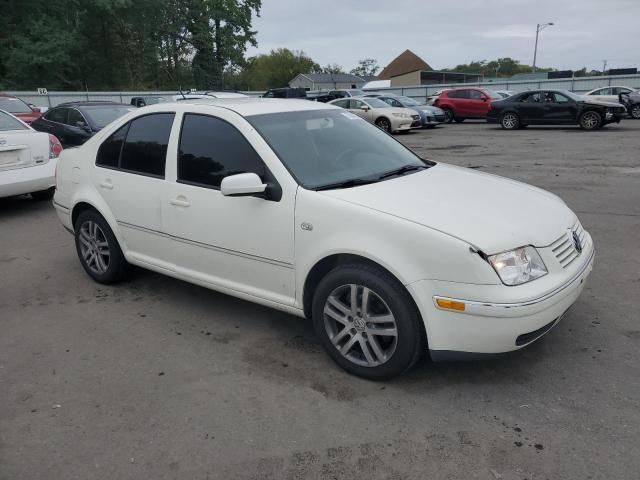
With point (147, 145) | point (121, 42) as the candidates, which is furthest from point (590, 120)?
point (121, 42)

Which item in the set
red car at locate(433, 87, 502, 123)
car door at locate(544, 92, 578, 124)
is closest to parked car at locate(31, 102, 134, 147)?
car door at locate(544, 92, 578, 124)

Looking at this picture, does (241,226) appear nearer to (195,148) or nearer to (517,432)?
(195,148)

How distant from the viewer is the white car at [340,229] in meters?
2.86

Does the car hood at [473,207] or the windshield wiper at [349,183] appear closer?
the car hood at [473,207]

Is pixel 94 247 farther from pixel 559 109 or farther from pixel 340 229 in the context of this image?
pixel 559 109

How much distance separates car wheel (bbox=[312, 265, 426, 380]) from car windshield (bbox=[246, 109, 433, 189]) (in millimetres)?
686

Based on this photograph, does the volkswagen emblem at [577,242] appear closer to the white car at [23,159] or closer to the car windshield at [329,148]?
the car windshield at [329,148]

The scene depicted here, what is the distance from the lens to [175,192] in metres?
4.01

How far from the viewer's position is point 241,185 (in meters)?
3.30

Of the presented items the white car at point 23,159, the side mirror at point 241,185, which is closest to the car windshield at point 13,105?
the white car at point 23,159

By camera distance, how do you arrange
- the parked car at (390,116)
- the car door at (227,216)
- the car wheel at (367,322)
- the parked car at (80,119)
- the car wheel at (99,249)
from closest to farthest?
the car wheel at (367,322) < the car door at (227,216) < the car wheel at (99,249) < the parked car at (80,119) < the parked car at (390,116)

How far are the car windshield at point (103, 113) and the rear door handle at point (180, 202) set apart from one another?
7616 mm

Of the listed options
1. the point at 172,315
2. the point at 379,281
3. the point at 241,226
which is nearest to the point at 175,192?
the point at 241,226

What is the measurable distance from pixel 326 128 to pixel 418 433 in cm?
233
